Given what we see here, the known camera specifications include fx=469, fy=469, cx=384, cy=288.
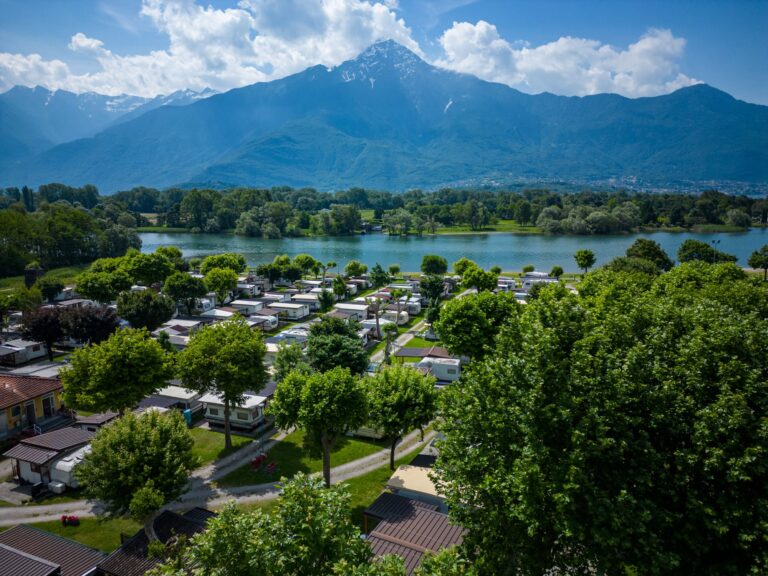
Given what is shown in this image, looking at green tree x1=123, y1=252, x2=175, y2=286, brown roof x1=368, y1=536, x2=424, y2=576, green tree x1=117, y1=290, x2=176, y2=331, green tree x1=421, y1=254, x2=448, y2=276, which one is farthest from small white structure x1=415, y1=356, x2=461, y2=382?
green tree x1=123, y1=252, x2=175, y2=286

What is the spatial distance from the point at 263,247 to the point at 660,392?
349 ft

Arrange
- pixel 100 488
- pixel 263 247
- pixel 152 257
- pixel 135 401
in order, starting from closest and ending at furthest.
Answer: pixel 100 488 → pixel 135 401 → pixel 152 257 → pixel 263 247

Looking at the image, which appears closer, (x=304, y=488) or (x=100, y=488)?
(x=304, y=488)

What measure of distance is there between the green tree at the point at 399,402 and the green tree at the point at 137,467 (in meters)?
7.55

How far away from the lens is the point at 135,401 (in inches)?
890

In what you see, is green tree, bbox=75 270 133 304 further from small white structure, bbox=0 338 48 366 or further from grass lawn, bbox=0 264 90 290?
grass lawn, bbox=0 264 90 290

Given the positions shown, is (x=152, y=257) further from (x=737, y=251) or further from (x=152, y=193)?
(x=152, y=193)

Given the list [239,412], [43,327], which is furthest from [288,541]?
[43,327]

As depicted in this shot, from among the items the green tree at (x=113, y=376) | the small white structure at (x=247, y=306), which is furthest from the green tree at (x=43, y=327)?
the small white structure at (x=247, y=306)

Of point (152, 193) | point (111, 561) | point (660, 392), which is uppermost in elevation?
point (152, 193)

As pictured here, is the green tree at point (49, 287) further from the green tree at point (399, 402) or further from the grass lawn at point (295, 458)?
the green tree at point (399, 402)

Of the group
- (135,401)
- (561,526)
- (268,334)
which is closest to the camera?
(561,526)

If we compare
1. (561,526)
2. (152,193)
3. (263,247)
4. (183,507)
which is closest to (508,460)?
(561,526)

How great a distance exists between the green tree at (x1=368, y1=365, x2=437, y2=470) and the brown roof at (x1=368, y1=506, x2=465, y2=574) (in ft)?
12.8
